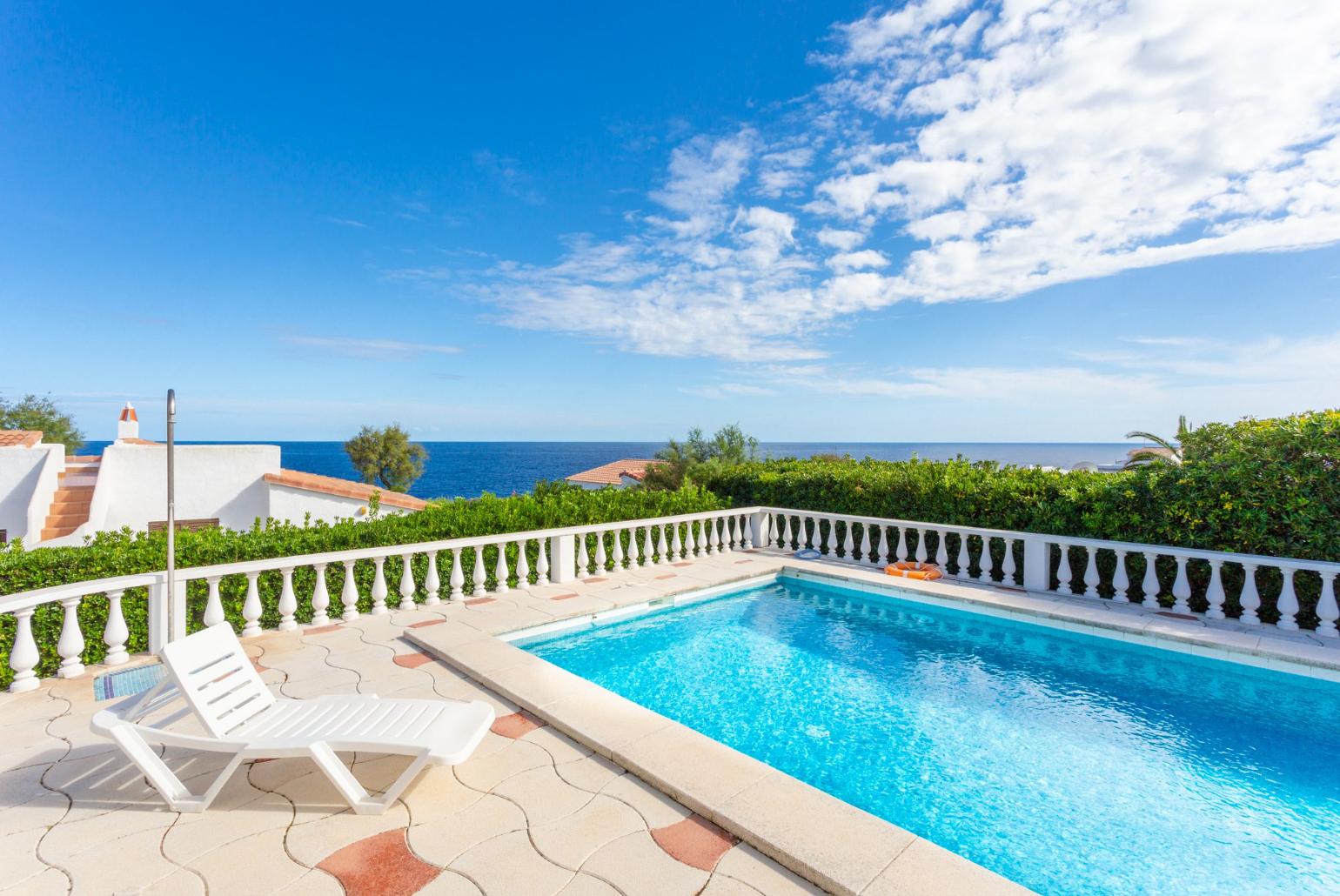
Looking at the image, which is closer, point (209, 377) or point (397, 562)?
point (397, 562)

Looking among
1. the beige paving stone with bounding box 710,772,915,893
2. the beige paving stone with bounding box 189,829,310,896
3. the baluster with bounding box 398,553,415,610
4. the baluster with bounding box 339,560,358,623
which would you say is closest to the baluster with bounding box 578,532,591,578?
the baluster with bounding box 398,553,415,610

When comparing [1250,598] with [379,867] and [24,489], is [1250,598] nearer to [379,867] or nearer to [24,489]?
[379,867]

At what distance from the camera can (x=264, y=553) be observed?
5.70m

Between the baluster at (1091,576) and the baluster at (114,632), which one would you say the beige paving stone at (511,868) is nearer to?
the baluster at (114,632)

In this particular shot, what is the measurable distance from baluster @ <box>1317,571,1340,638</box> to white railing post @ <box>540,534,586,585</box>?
315 inches

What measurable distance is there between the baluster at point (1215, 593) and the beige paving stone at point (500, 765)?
6.92 metres

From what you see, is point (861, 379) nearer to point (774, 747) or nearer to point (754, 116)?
point (754, 116)

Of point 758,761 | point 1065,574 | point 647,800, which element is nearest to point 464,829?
point 647,800

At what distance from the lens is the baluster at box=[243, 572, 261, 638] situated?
5379 millimetres

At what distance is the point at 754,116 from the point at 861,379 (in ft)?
78.1

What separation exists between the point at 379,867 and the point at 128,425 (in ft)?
64.2

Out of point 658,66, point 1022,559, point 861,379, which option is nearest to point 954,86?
point 658,66

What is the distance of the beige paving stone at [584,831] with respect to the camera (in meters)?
2.43

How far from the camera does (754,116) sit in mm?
11289
